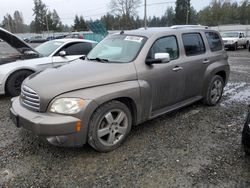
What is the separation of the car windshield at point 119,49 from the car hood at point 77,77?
0.24 meters

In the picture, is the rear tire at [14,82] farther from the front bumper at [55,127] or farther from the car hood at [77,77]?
the front bumper at [55,127]

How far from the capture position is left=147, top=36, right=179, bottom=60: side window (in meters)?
4.08

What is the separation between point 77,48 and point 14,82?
2107 mm

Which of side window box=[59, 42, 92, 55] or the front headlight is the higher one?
side window box=[59, 42, 92, 55]

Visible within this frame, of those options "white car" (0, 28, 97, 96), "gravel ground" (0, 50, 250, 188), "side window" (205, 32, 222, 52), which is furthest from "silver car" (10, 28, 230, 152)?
"white car" (0, 28, 97, 96)

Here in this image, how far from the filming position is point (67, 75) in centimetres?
345

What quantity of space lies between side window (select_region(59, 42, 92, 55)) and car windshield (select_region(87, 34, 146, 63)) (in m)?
2.73

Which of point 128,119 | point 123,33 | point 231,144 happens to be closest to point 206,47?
point 123,33

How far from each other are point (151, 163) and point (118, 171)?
1.52ft

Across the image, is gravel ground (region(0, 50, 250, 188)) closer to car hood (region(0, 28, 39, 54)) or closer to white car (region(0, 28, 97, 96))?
white car (region(0, 28, 97, 96))

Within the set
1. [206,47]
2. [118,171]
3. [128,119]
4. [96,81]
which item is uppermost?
[206,47]

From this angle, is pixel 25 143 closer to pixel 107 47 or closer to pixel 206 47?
pixel 107 47

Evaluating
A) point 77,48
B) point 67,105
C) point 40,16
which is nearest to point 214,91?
point 67,105

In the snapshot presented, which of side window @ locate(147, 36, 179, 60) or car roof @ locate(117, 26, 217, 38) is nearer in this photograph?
side window @ locate(147, 36, 179, 60)
